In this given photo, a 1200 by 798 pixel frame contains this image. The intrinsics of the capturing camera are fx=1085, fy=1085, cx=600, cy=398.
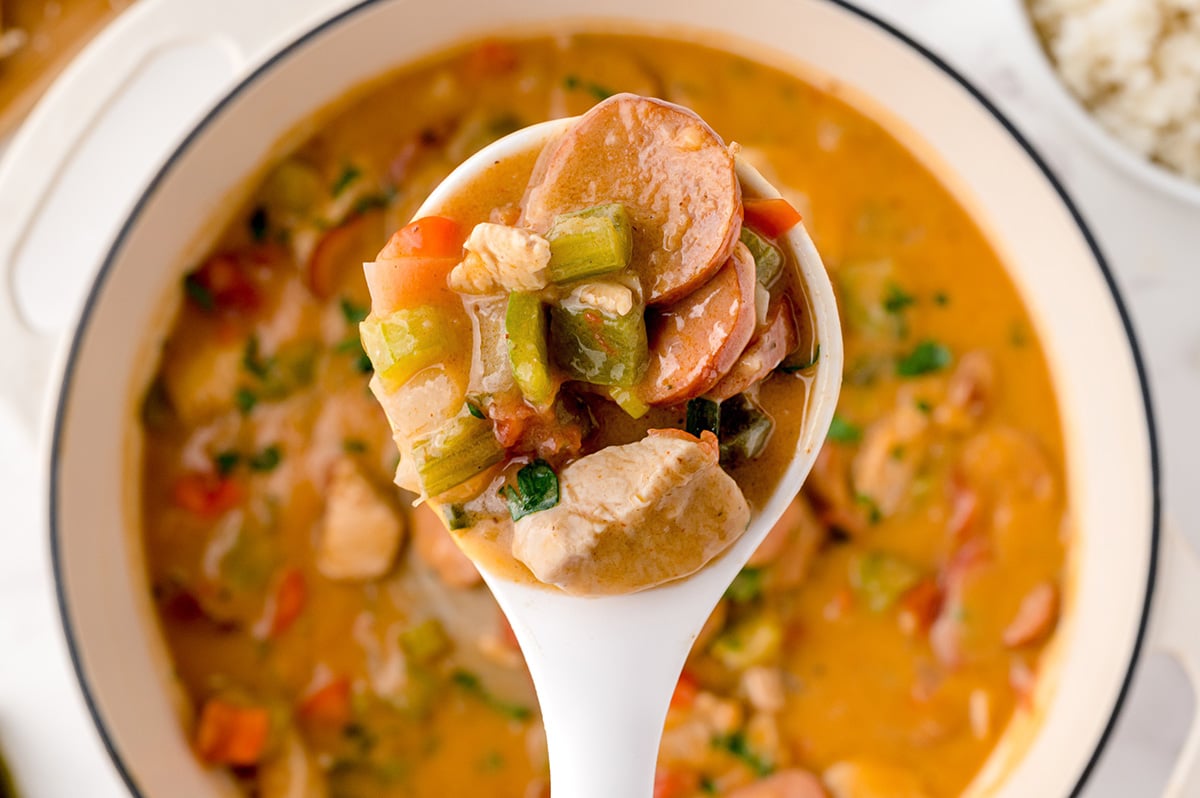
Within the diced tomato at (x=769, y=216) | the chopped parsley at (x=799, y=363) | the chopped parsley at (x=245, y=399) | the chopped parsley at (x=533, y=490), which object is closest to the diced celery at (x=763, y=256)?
the diced tomato at (x=769, y=216)

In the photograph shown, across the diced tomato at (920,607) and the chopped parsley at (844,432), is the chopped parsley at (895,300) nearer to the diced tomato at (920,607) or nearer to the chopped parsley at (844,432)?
the chopped parsley at (844,432)

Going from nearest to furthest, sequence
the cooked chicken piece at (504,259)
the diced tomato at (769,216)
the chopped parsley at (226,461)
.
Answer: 1. the cooked chicken piece at (504,259)
2. the diced tomato at (769,216)
3. the chopped parsley at (226,461)

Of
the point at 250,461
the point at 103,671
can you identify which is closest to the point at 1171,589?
the point at 250,461

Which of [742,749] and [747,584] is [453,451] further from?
[742,749]

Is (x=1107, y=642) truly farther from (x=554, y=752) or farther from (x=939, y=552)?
(x=554, y=752)

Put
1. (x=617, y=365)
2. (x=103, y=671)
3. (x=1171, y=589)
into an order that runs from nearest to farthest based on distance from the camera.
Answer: (x=617, y=365)
(x=1171, y=589)
(x=103, y=671)

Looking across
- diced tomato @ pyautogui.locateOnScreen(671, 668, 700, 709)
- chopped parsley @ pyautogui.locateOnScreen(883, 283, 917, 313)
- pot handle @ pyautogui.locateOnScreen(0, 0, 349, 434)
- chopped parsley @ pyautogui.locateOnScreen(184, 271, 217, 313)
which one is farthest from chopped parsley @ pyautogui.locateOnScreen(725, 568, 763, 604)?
pot handle @ pyautogui.locateOnScreen(0, 0, 349, 434)

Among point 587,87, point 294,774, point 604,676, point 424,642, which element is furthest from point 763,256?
point 294,774
